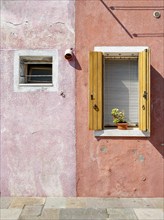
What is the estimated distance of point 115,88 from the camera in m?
6.57

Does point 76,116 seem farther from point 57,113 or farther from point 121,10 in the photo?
point 121,10

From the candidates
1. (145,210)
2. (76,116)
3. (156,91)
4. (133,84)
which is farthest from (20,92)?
(145,210)

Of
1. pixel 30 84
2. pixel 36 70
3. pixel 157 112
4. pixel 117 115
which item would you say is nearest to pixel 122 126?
pixel 117 115

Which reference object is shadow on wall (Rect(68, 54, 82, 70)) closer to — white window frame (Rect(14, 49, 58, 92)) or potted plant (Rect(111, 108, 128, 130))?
white window frame (Rect(14, 49, 58, 92))

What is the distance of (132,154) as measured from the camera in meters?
6.41

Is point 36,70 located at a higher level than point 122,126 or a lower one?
higher

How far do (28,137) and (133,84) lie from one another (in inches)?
102

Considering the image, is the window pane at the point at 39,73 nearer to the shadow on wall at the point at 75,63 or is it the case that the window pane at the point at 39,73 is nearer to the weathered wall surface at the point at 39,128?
the weathered wall surface at the point at 39,128

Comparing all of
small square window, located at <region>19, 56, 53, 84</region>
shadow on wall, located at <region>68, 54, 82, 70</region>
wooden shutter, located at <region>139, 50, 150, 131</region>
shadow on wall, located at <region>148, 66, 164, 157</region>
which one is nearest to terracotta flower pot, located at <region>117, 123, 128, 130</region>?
wooden shutter, located at <region>139, 50, 150, 131</region>

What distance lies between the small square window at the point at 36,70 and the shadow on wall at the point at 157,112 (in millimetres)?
1835

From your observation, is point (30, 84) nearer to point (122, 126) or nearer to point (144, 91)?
point (122, 126)

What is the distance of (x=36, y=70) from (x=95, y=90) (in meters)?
1.52

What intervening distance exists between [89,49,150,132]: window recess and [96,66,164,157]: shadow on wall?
322 millimetres

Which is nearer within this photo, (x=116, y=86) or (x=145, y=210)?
(x=145, y=210)
